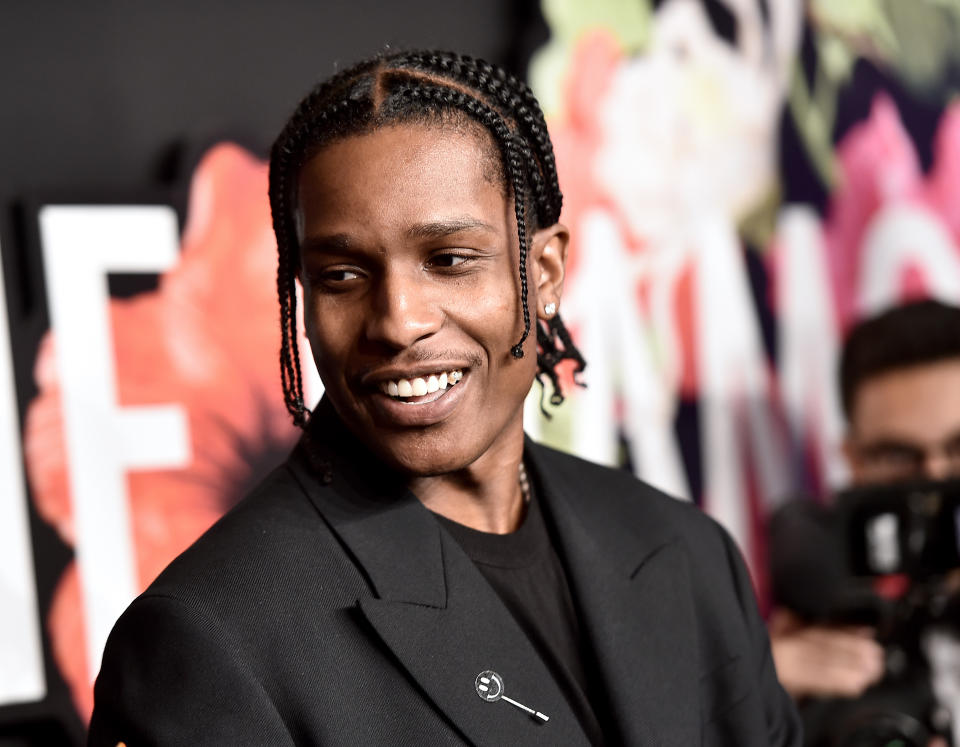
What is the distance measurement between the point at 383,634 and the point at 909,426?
1577 millimetres

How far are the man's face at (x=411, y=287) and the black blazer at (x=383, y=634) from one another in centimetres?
8

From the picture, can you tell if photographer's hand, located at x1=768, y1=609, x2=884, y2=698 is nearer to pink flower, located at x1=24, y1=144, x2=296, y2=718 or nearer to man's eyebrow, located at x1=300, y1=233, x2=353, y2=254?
pink flower, located at x1=24, y1=144, x2=296, y2=718

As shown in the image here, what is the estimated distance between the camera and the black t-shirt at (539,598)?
1.01 metres

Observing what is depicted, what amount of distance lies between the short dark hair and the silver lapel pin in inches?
60.8

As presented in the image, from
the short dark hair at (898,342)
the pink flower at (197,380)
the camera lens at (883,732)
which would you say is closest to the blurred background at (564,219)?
the pink flower at (197,380)

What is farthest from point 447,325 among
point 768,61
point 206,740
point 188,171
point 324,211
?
point 768,61

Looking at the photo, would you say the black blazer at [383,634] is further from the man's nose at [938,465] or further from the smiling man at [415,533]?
the man's nose at [938,465]

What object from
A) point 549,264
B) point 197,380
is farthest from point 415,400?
point 197,380

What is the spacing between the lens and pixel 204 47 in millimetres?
1848

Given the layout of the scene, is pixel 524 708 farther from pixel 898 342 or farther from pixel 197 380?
pixel 898 342

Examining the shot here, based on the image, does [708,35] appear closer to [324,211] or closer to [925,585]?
[925,585]

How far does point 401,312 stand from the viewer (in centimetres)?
92

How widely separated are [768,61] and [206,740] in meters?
2.02

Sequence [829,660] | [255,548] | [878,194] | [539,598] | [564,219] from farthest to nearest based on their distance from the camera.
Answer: [878,194] < [564,219] < [829,660] < [539,598] < [255,548]
